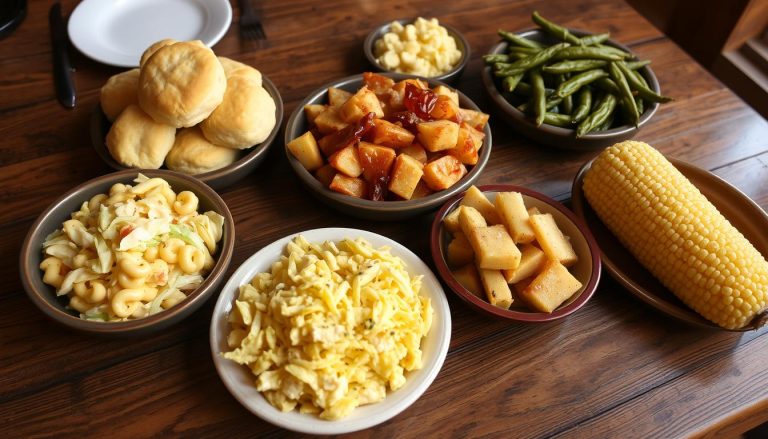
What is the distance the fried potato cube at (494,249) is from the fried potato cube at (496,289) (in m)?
0.02

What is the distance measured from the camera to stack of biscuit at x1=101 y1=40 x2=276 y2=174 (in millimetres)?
1734

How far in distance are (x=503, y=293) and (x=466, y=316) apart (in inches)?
6.7

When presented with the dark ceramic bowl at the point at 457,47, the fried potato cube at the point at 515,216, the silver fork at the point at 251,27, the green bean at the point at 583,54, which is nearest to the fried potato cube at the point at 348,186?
the fried potato cube at the point at 515,216

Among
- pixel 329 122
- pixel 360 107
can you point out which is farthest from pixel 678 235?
pixel 329 122

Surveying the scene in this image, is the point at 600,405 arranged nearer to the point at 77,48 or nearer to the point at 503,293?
the point at 503,293

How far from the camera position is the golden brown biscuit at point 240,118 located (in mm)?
1787

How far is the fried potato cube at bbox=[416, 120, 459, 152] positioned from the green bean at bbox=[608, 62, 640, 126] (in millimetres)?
780

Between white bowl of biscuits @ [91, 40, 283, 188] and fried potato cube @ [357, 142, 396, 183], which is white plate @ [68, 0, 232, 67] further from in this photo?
fried potato cube @ [357, 142, 396, 183]

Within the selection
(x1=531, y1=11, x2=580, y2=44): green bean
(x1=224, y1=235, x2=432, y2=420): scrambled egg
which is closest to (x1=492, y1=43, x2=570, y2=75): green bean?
(x1=531, y1=11, x2=580, y2=44): green bean

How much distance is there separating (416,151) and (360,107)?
244 mm

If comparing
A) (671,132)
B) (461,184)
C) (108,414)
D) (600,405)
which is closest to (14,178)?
(108,414)

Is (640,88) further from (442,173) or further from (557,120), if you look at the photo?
(442,173)

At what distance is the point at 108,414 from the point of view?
1.45 m

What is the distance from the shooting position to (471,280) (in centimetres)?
165
